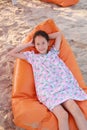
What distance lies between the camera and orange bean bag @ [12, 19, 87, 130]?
2881mm

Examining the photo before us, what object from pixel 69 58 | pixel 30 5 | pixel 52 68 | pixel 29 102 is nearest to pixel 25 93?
pixel 29 102

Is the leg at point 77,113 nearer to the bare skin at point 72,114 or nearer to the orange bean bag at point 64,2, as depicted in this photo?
the bare skin at point 72,114

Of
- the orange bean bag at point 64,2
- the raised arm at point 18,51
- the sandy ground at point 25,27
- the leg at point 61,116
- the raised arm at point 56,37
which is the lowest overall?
the sandy ground at point 25,27

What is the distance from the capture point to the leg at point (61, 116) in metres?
2.88

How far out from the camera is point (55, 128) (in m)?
2.90

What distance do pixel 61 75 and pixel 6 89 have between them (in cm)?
64

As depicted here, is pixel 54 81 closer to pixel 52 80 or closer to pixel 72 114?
pixel 52 80

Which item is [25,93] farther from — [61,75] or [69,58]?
[69,58]

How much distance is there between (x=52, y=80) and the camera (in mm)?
3238

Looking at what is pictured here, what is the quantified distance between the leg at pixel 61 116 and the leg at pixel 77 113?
5 cm

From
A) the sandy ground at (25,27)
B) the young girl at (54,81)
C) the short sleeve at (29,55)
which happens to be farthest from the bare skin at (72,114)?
the short sleeve at (29,55)

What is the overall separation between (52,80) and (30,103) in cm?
35

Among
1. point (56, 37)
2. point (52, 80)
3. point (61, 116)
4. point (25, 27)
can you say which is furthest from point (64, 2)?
point (61, 116)

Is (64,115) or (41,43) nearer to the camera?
(64,115)
